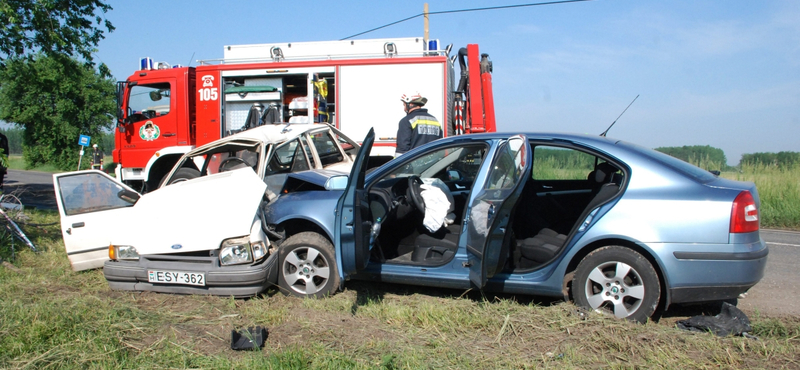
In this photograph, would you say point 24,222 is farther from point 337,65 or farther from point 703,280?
point 703,280

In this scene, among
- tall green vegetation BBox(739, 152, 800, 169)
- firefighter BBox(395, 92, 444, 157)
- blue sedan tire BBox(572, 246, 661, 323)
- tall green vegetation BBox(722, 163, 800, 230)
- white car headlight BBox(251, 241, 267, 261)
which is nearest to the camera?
blue sedan tire BBox(572, 246, 661, 323)

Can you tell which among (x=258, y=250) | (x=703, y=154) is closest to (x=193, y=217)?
(x=258, y=250)

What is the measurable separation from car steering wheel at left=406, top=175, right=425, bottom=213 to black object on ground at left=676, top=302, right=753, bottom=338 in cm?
214

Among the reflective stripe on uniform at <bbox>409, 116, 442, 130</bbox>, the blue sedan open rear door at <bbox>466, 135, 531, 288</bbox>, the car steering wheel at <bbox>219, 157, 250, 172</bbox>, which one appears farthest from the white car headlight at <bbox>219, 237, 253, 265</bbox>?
the reflective stripe on uniform at <bbox>409, 116, 442, 130</bbox>

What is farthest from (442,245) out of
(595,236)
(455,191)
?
(595,236)

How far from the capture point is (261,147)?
6992 millimetres

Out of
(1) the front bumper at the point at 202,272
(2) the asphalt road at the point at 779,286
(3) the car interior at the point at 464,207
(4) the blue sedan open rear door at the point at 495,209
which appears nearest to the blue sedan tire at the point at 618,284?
(3) the car interior at the point at 464,207

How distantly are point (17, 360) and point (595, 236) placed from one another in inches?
149

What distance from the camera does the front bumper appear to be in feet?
14.9

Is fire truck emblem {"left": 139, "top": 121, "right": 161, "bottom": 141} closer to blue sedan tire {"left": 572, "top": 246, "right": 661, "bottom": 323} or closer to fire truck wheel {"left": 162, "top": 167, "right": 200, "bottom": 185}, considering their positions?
fire truck wheel {"left": 162, "top": 167, "right": 200, "bottom": 185}

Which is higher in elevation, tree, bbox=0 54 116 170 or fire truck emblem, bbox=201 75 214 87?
tree, bbox=0 54 116 170

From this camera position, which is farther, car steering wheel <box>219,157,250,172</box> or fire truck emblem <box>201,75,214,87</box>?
fire truck emblem <box>201,75,214,87</box>

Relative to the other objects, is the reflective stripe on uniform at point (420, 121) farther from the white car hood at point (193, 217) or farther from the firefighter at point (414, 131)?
the white car hood at point (193, 217)

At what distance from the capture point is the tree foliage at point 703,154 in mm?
12345
